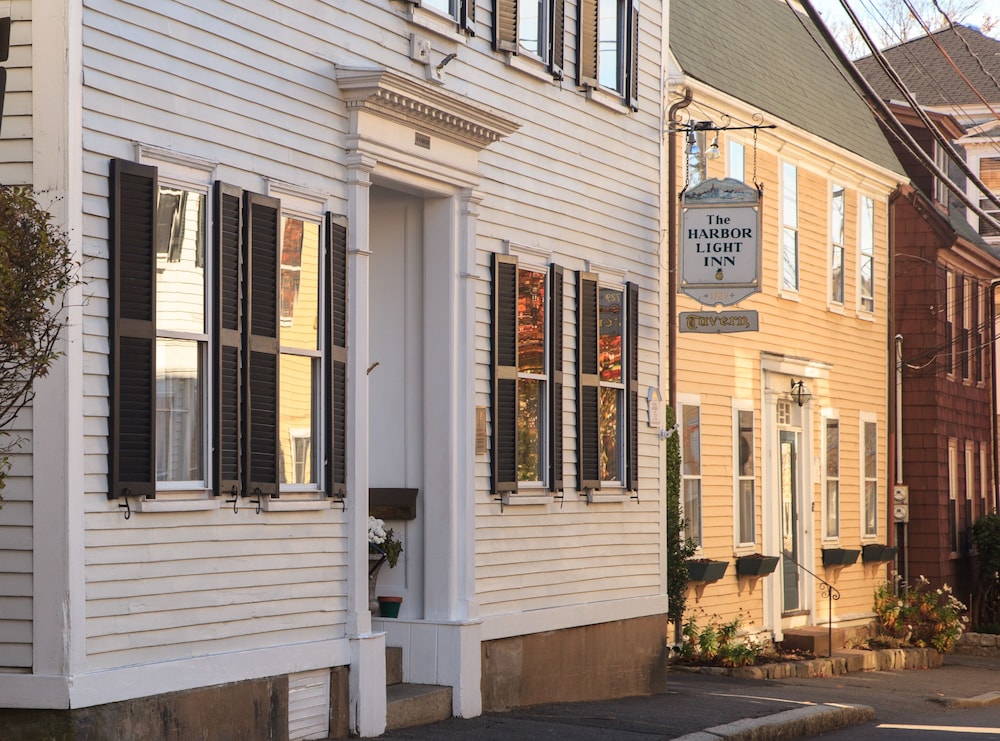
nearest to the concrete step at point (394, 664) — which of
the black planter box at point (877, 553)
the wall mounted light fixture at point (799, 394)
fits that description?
the wall mounted light fixture at point (799, 394)

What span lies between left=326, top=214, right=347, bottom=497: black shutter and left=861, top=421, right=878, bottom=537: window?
14.2 m

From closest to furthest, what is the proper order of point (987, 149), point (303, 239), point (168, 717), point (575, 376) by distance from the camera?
point (168, 717), point (303, 239), point (575, 376), point (987, 149)

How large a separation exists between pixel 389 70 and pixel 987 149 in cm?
2487

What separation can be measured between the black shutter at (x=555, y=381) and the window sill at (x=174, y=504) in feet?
14.2

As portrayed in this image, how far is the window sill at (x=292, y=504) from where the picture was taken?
30.1 ft

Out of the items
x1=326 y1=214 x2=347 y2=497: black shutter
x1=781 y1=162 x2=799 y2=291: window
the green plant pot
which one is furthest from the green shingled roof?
x1=326 y1=214 x2=347 y2=497: black shutter

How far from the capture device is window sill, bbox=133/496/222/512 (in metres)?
8.12

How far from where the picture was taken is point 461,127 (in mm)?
11211

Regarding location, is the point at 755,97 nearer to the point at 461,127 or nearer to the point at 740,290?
the point at 740,290

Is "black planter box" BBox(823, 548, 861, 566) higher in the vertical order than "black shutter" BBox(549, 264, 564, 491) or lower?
lower

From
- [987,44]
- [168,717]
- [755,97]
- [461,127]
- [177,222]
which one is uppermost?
[987,44]

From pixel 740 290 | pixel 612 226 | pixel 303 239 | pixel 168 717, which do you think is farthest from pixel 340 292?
pixel 740 290

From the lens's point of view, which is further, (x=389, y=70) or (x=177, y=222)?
(x=389, y=70)

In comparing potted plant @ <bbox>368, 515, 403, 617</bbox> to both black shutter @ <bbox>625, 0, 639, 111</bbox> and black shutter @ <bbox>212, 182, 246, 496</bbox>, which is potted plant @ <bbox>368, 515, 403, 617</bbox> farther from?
black shutter @ <bbox>625, 0, 639, 111</bbox>
